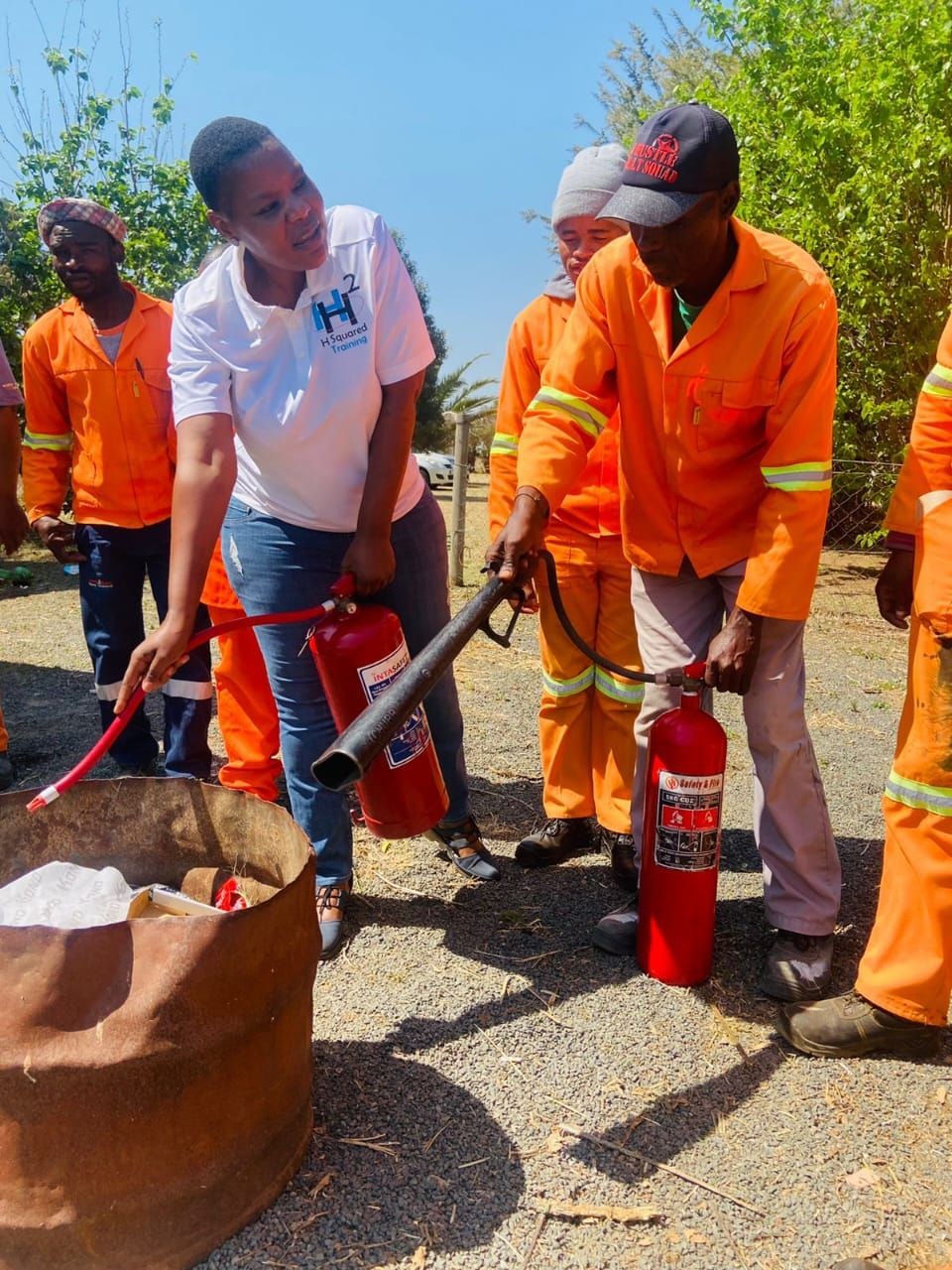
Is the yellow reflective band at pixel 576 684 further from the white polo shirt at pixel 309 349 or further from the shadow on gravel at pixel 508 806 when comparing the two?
the white polo shirt at pixel 309 349

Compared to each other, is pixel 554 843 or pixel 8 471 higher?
pixel 8 471

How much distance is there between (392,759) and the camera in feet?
9.72

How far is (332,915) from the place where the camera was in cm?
325

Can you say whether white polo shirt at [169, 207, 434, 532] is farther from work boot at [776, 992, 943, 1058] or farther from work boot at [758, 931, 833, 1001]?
work boot at [776, 992, 943, 1058]

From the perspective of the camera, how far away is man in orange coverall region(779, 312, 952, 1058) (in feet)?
8.14

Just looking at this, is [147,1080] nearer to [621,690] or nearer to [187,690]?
[621,690]

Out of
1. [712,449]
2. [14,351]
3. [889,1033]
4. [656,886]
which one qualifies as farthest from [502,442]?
[14,351]

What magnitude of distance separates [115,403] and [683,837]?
9.64ft

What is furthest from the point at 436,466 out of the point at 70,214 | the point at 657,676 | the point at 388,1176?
the point at 388,1176

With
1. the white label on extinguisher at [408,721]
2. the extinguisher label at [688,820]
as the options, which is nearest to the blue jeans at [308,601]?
the white label on extinguisher at [408,721]

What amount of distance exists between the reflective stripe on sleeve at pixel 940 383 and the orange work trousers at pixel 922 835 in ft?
0.90

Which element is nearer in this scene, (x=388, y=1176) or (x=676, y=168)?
(x=388, y=1176)

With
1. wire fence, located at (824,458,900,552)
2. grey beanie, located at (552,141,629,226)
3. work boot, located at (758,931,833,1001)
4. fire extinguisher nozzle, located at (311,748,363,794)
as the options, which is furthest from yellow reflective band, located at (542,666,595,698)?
wire fence, located at (824,458,900,552)

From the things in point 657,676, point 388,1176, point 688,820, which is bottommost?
point 388,1176
